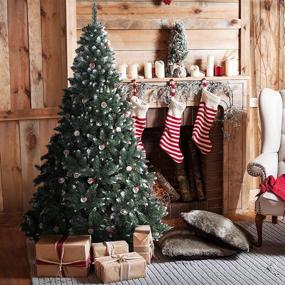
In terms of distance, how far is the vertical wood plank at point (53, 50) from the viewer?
15.2 ft

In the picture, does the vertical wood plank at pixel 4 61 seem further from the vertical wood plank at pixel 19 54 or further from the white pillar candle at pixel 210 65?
the white pillar candle at pixel 210 65

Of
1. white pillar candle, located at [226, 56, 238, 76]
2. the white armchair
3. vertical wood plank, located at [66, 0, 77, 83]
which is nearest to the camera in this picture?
the white armchair

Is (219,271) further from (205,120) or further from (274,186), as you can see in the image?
(205,120)

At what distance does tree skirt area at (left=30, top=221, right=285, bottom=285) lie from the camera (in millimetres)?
3496

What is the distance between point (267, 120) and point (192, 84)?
698 mm

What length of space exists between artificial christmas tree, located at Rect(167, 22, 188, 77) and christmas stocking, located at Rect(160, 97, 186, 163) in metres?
0.22

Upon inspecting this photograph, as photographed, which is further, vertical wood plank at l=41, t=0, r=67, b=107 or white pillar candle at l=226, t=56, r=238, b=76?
white pillar candle at l=226, t=56, r=238, b=76

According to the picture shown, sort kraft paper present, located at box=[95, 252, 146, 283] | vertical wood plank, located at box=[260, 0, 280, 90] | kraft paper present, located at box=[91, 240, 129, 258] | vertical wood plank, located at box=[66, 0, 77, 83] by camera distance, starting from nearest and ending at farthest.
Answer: kraft paper present, located at box=[95, 252, 146, 283] → kraft paper present, located at box=[91, 240, 129, 258] → vertical wood plank, located at box=[66, 0, 77, 83] → vertical wood plank, located at box=[260, 0, 280, 90]

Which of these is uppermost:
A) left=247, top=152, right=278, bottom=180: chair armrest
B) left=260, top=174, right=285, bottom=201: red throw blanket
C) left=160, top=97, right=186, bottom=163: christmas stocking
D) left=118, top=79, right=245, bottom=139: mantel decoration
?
left=118, top=79, right=245, bottom=139: mantel decoration

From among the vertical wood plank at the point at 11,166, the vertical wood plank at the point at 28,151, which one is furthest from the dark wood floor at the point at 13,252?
the vertical wood plank at the point at 28,151

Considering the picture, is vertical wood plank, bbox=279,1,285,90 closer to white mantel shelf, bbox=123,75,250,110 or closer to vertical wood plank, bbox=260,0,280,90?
vertical wood plank, bbox=260,0,280,90

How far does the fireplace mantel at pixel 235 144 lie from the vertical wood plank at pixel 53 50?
785 mm

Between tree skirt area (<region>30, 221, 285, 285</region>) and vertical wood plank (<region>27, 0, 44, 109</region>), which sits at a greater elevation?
vertical wood plank (<region>27, 0, 44, 109</region>)

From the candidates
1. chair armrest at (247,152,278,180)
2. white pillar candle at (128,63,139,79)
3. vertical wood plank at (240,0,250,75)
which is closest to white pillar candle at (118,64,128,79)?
white pillar candle at (128,63,139,79)
